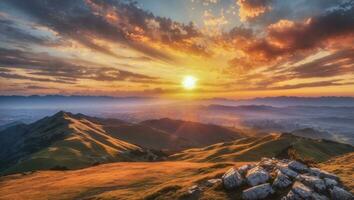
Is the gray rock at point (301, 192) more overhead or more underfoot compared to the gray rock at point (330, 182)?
more underfoot

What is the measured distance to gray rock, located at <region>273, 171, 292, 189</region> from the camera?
34.2m

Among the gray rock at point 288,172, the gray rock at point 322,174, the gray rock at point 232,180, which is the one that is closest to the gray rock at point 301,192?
the gray rock at point 288,172

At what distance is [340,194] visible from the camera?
30547 millimetres

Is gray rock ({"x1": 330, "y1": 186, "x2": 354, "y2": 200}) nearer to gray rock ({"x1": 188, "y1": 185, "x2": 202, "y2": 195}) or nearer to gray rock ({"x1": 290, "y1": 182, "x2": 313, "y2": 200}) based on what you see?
gray rock ({"x1": 290, "y1": 182, "x2": 313, "y2": 200})

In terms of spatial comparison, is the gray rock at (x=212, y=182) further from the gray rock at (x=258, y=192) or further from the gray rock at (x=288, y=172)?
the gray rock at (x=288, y=172)

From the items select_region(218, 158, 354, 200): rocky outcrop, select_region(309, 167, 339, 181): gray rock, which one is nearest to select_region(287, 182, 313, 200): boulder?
select_region(218, 158, 354, 200): rocky outcrop

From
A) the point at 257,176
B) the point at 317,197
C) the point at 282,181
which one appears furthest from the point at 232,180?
the point at 317,197

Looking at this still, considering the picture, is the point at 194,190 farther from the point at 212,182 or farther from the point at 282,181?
the point at 282,181

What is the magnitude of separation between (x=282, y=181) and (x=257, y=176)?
338cm

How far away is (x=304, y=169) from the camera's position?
3806 centimetres

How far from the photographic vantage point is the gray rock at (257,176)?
36.4 metres

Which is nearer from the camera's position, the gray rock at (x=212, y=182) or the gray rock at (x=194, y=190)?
the gray rock at (x=194, y=190)

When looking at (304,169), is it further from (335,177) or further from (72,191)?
(72,191)

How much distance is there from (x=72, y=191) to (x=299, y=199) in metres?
42.2
